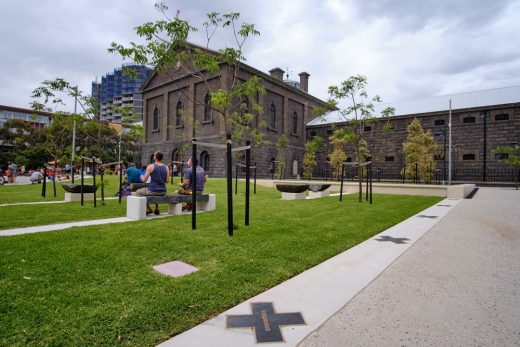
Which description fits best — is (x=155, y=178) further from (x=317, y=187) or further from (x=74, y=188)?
(x=317, y=187)

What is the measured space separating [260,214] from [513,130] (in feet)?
103

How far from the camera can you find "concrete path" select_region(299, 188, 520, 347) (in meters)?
2.40

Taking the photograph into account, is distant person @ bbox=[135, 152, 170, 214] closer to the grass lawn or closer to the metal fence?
the grass lawn

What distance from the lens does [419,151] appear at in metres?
29.9

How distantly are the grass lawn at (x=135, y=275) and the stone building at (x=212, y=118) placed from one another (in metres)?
24.0

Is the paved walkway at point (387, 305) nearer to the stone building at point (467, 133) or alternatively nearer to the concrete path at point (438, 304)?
the concrete path at point (438, 304)

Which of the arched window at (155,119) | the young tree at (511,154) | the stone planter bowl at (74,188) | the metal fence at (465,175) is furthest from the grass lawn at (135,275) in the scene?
the arched window at (155,119)

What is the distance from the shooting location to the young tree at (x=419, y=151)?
29.0m

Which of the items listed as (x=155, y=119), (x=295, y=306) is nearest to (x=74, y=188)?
(x=295, y=306)

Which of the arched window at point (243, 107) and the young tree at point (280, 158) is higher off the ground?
the arched window at point (243, 107)

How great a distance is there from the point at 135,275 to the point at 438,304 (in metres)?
3.41

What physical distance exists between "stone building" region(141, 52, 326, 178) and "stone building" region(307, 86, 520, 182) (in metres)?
9.63

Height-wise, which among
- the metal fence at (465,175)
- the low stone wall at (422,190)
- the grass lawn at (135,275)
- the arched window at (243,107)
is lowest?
the grass lawn at (135,275)

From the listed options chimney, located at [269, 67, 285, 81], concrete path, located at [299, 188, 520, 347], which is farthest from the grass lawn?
chimney, located at [269, 67, 285, 81]
